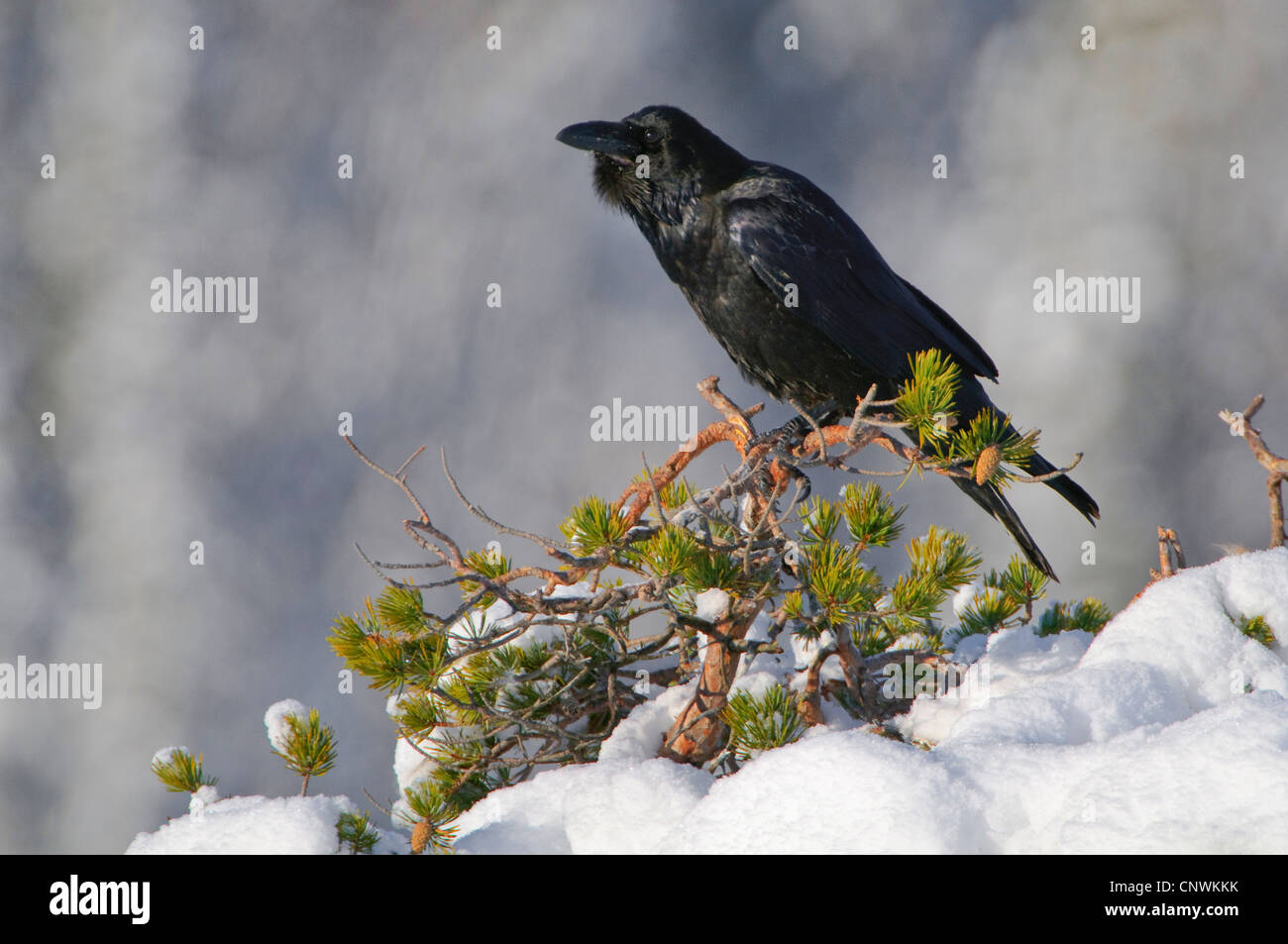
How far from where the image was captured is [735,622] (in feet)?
5.91

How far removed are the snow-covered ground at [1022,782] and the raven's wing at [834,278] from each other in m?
1.00

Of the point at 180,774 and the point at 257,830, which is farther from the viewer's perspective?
the point at 180,774

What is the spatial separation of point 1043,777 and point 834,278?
1.64 meters

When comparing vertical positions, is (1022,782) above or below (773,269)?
below

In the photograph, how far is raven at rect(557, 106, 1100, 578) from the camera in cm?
249

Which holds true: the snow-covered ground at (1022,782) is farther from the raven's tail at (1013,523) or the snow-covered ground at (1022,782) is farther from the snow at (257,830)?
the raven's tail at (1013,523)

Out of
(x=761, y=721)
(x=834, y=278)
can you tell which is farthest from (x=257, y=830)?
(x=834, y=278)

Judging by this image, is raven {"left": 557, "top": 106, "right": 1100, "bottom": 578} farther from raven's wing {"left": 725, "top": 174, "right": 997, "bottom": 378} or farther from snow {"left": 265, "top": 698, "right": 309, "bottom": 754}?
snow {"left": 265, "top": 698, "right": 309, "bottom": 754}

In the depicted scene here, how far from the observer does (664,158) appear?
2.70 meters

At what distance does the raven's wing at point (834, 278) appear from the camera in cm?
248

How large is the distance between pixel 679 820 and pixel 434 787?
0.48m

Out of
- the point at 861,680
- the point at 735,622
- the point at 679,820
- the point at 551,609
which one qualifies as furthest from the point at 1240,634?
the point at 551,609

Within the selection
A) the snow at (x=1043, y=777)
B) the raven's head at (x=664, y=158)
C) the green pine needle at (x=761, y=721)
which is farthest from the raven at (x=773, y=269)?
the green pine needle at (x=761, y=721)

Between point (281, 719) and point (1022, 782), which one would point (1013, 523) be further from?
point (281, 719)
